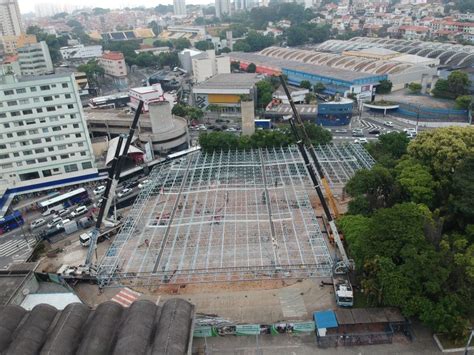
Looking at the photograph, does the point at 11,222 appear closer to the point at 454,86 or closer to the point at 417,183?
the point at 417,183

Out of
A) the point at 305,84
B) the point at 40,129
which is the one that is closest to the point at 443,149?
the point at 40,129

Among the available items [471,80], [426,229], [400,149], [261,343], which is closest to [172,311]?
[261,343]

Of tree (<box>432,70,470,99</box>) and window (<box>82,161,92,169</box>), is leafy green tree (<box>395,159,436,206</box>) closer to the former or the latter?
window (<box>82,161,92,169</box>)

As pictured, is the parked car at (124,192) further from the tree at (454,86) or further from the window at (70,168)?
the tree at (454,86)

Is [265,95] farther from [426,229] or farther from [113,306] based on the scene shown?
[113,306]

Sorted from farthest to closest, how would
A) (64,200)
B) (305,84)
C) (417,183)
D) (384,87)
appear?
1. (305,84)
2. (384,87)
3. (64,200)
4. (417,183)

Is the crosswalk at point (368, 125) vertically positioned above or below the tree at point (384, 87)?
below

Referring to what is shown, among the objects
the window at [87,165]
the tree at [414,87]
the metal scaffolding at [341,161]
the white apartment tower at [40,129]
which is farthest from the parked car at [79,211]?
the tree at [414,87]
